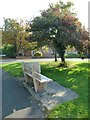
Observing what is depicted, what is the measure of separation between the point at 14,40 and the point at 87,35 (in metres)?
24.2

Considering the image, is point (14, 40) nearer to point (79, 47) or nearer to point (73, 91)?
point (79, 47)

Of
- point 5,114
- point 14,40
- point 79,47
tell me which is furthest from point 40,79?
point 14,40

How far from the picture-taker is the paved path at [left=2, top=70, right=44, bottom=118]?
627 cm

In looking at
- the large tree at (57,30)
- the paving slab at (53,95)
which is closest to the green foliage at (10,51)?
the large tree at (57,30)

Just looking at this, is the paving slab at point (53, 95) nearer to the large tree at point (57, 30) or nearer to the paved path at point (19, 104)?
the paved path at point (19, 104)

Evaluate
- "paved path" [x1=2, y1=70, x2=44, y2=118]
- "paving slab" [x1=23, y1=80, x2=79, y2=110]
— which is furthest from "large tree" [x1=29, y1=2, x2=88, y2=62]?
"paved path" [x1=2, y1=70, x2=44, y2=118]

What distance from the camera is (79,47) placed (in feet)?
50.5

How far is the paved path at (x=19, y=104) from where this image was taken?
6270 millimetres

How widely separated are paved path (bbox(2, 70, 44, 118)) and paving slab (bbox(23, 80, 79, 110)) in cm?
20

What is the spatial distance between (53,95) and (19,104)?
4.11ft

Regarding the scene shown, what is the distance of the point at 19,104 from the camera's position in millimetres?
7312

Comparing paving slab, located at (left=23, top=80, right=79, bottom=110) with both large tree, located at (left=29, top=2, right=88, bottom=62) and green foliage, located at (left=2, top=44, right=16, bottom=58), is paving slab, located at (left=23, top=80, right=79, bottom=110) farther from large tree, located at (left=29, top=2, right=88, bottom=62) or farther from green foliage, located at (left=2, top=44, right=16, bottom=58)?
green foliage, located at (left=2, top=44, right=16, bottom=58)

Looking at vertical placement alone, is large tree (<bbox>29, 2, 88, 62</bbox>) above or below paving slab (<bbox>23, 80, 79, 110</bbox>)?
above

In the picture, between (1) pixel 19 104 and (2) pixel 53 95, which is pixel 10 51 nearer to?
(2) pixel 53 95
